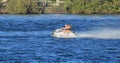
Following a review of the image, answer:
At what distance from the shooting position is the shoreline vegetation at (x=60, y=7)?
132 m

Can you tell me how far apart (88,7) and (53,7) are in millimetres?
7675

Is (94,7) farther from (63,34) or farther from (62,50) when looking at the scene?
(62,50)

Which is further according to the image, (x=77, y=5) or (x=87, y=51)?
(x=77, y=5)

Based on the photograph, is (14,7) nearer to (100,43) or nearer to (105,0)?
(105,0)

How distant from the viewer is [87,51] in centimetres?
4853

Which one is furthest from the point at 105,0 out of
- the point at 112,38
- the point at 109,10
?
the point at 112,38

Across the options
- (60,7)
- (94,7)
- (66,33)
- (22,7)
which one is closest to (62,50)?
Result: (66,33)

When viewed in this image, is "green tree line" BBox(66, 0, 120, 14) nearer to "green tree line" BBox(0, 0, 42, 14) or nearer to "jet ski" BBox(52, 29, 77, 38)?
"green tree line" BBox(0, 0, 42, 14)

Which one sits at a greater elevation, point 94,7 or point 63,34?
point 63,34

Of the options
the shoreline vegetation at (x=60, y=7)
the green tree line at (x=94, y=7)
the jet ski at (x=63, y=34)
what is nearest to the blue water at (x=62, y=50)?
the jet ski at (x=63, y=34)

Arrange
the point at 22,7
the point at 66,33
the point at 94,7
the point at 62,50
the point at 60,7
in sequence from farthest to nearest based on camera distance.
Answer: the point at 60,7, the point at 94,7, the point at 22,7, the point at 66,33, the point at 62,50

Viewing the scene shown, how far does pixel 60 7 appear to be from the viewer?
136 meters

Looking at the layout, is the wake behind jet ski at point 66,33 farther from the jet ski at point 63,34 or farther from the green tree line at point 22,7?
the green tree line at point 22,7

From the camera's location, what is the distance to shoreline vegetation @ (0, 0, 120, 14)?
5212 inches
